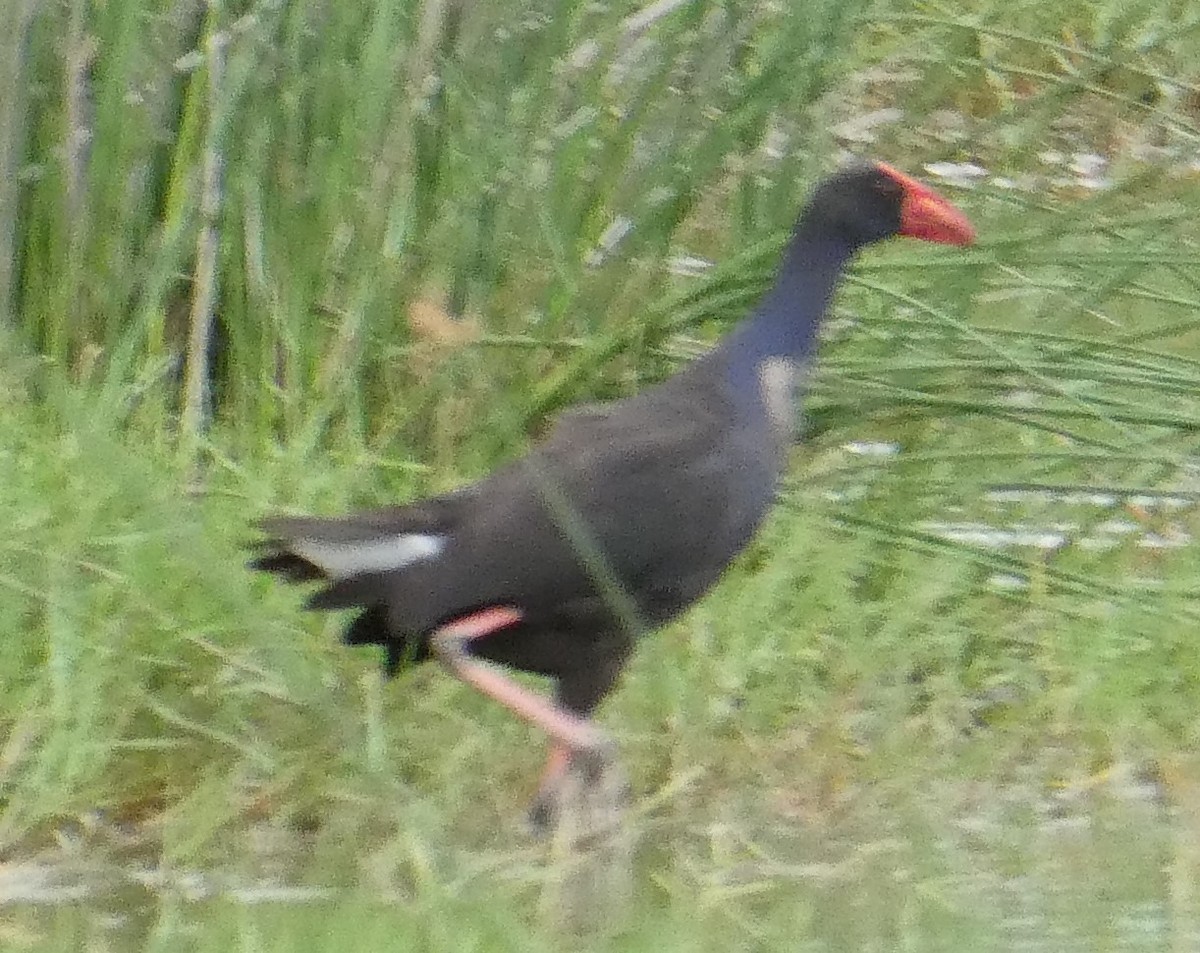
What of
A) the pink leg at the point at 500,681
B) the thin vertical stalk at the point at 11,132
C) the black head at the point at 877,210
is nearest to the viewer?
the pink leg at the point at 500,681

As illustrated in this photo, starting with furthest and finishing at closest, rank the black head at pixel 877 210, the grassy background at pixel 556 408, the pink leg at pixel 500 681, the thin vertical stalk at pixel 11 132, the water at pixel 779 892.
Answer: the thin vertical stalk at pixel 11 132 → the black head at pixel 877 210 → the grassy background at pixel 556 408 → the pink leg at pixel 500 681 → the water at pixel 779 892

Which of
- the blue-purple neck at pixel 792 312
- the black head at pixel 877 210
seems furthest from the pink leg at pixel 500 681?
the black head at pixel 877 210

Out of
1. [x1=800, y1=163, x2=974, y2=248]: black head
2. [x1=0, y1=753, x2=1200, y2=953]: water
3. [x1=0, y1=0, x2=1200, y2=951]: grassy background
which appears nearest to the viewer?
[x1=0, y1=753, x2=1200, y2=953]: water

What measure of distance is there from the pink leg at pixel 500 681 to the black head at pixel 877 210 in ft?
1.70

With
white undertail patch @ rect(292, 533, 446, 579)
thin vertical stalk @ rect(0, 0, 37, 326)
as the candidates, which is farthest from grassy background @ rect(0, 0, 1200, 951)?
white undertail patch @ rect(292, 533, 446, 579)

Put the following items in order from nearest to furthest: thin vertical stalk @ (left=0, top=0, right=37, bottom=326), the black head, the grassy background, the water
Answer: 1. the water
2. the grassy background
3. the black head
4. thin vertical stalk @ (left=0, top=0, right=37, bottom=326)

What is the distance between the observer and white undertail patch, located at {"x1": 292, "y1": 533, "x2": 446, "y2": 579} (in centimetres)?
158

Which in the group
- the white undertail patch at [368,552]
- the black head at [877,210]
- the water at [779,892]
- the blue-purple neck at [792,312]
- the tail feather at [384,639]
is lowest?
the water at [779,892]

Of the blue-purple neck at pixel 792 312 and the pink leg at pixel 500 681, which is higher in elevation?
the blue-purple neck at pixel 792 312

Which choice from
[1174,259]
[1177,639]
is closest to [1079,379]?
[1174,259]

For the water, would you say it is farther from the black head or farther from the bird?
the black head

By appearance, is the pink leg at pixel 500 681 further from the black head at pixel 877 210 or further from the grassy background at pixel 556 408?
the black head at pixel 877 210

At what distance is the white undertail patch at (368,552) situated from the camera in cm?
158

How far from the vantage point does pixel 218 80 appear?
2.05 metres
